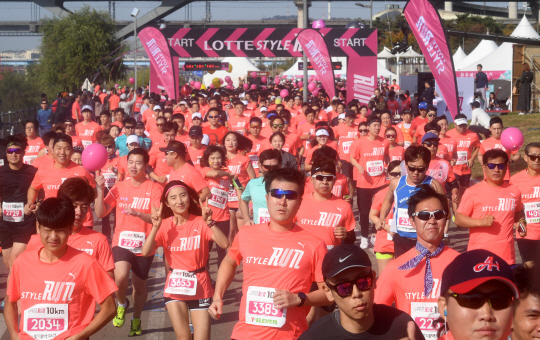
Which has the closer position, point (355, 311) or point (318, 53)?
point (355, 311)

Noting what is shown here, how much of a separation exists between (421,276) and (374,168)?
679 cm

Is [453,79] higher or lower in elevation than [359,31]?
lower

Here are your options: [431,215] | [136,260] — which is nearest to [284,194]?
[431,215]

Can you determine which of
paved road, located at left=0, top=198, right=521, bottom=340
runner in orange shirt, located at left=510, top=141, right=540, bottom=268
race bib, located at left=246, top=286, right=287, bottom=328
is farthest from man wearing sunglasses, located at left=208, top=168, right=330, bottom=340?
runner in orange shirt, located at left=510, top=141, right=540, bottom=268

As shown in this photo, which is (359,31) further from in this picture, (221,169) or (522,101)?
(221,169)

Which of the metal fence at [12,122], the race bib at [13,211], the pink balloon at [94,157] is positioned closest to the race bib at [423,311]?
the pink balloon at [94,157]

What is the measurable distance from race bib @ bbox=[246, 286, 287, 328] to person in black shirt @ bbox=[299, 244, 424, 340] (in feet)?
3.96

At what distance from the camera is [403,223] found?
21.3ft

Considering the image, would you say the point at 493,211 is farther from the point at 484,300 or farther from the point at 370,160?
the point at 370,160

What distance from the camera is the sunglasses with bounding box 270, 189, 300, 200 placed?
15.1ft

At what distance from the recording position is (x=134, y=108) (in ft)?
83.8

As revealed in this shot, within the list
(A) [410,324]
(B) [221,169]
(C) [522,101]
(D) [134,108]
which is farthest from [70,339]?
(C) [522,101]

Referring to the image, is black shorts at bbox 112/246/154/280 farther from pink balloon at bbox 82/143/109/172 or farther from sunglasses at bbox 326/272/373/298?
sunglasses at bbox 326/272/373/298

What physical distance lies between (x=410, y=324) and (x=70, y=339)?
2289 mm
